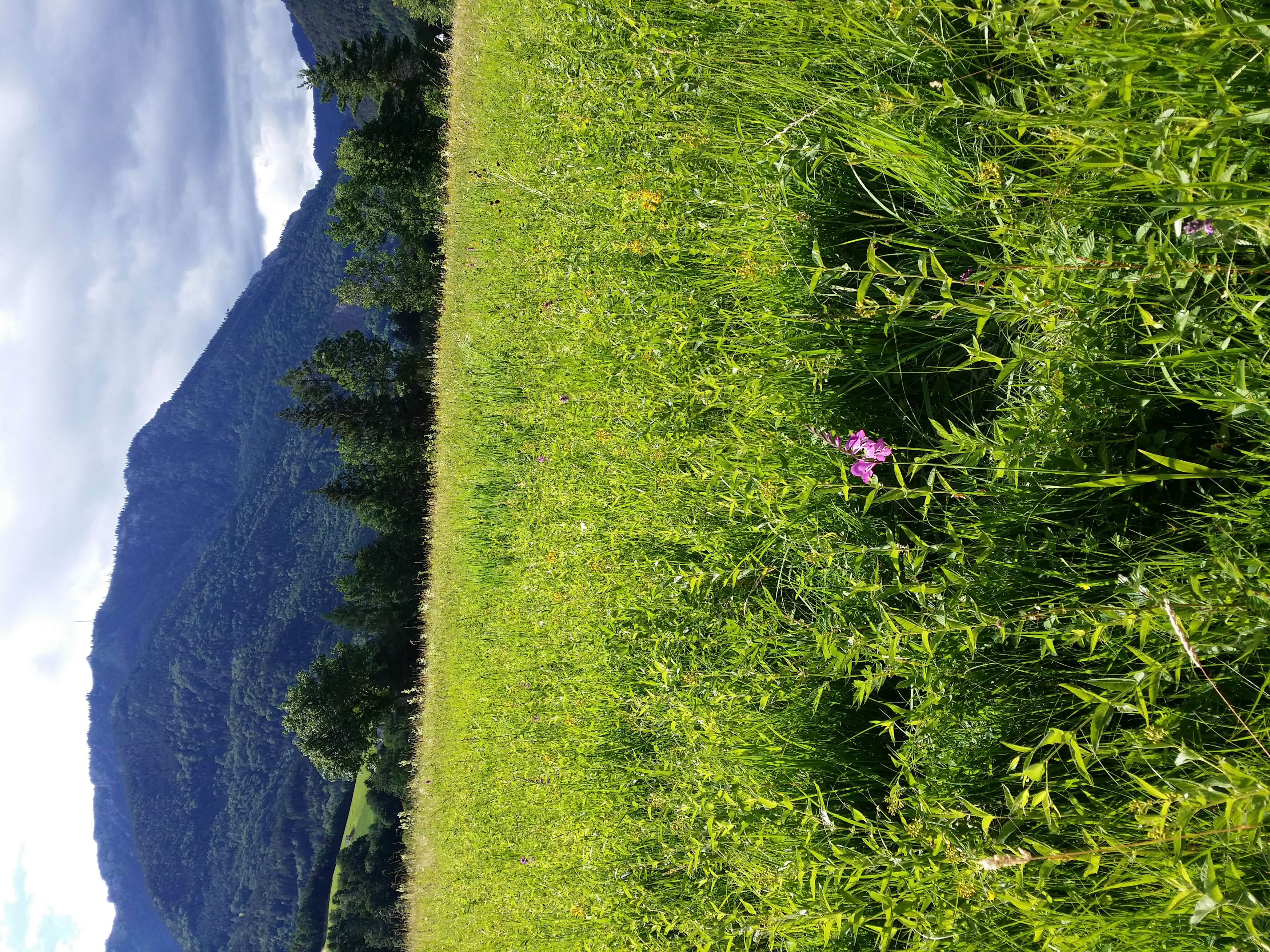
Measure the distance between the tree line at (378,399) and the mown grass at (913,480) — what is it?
16.5 meters

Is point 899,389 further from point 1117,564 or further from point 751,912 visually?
point 751,912

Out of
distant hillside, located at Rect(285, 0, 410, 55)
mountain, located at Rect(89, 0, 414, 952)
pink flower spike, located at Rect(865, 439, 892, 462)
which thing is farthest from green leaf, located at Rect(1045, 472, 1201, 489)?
mountain, located at Rect(89, 0, 414, 952)

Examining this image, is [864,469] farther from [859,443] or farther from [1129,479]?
[1129,479]

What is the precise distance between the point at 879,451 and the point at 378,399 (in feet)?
78.9

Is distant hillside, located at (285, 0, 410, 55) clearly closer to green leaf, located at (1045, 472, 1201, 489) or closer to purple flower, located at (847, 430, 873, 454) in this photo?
purple flower, located at (847, 430, 873, 454)

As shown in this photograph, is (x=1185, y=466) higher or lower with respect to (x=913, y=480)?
higher

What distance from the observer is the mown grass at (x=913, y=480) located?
172 centimetres

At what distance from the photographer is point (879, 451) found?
232 centimetres

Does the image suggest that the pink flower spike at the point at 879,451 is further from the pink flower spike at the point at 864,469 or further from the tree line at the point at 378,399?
the tree line at the point at 378,399

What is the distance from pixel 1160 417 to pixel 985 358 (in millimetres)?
599

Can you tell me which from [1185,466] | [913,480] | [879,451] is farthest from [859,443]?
[1185,466]

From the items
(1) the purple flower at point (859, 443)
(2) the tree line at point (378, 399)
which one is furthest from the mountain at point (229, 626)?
(1) the purple flower at point (859, 443)

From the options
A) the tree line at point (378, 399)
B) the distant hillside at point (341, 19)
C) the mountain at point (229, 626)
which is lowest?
the mountain at point (229, 626)

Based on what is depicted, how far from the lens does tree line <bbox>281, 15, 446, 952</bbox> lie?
2056 cm
